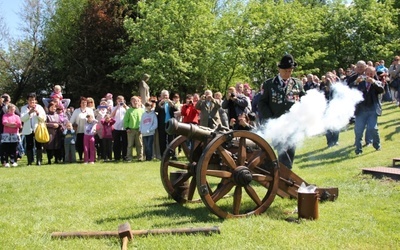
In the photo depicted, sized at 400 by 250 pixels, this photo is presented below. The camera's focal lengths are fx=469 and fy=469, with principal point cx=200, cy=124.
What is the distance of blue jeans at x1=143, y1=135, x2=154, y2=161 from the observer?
1392 cm

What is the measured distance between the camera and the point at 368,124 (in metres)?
11.3

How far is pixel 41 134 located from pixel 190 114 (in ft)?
14.0

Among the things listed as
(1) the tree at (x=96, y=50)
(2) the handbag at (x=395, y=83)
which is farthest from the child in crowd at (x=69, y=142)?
(1) the tree at (x=96, y=50)

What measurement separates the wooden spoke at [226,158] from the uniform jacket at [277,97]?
6.09 feet

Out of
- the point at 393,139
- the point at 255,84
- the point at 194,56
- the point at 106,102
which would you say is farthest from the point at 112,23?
the point at 393,139

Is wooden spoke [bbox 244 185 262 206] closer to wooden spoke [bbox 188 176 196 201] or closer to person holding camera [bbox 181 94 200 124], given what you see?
wooden spoke [bbox 188 176 196 201]

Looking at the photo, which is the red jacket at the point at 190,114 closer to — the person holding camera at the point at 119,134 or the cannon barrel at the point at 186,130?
the person holding camera at the point at 119,134

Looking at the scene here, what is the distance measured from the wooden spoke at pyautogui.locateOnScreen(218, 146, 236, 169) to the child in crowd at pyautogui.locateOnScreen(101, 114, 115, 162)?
896 cm

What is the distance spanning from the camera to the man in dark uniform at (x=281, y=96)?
750cm

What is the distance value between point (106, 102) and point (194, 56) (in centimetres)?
1550

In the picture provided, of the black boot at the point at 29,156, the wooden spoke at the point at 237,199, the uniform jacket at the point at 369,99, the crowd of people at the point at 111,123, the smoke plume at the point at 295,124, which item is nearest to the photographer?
the wooden spoke at the point at 237,199

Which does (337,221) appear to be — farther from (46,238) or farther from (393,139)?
(393,139)

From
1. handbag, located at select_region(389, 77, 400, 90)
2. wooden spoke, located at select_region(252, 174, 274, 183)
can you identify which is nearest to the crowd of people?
handbag, located at select_region(389, 77, 400, 90)

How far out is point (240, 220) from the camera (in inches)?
229
